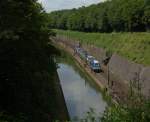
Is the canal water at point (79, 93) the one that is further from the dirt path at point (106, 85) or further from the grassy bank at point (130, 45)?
the grassy bank at point (130, 45)

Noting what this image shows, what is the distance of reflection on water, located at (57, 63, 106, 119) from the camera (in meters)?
35.4

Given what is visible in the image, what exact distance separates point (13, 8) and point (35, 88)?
4.35m

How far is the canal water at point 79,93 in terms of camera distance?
35.3 metres

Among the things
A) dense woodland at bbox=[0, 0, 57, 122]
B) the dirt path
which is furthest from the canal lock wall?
dense woodland at bbox=[0, 0, 57, 122]

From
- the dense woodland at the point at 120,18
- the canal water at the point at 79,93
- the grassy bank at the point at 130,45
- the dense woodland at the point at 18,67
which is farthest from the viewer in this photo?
the dense woodland at the point at 120,18

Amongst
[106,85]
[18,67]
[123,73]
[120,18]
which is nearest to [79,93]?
[106,85]

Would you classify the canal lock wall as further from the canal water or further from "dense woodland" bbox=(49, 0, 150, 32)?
"dense woodland" bbox=(49, 0, 150, 32)

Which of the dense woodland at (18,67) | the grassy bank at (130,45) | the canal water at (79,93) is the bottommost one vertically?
the canal water at (79,93)

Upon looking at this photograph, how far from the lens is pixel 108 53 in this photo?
58.8 m

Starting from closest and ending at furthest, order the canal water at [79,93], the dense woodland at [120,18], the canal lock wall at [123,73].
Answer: the canal water at [79,93] → the canal lock wall at [123,73] → the dense woodland at [120,18]

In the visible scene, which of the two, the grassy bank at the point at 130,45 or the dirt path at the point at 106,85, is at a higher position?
the grassy bank at the point at 130,45

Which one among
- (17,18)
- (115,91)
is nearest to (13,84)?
(17,18)

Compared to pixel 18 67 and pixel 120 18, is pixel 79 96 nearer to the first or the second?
pixel 18 67

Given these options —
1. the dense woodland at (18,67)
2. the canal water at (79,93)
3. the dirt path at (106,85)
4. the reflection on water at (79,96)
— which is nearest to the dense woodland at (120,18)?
the canal water at (79,93)
